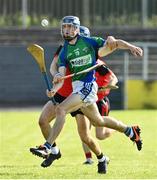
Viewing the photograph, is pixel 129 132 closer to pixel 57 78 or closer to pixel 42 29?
pixel 57 78

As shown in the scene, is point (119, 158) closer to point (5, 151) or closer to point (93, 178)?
point (5, 151)

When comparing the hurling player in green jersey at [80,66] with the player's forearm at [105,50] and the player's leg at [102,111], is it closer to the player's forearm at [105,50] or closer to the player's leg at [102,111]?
the player's forearm at [105,50]

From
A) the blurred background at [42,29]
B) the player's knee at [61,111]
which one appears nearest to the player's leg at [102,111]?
the player's knee at [61,111]

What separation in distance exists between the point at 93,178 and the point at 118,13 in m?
24.0

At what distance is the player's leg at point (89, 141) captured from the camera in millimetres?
10375

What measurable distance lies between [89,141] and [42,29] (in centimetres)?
2284

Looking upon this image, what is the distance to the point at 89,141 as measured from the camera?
34.7 ft

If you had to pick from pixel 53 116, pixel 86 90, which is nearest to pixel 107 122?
pixel 86 90

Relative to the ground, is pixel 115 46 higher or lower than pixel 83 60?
higher

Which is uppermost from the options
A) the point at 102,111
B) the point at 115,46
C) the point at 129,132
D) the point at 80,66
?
the point at 115,46

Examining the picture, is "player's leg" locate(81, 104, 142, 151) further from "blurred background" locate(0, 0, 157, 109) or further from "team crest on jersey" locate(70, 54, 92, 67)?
"blurred background" locate(0, 0, 157, 109)

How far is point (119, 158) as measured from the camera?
1315cm

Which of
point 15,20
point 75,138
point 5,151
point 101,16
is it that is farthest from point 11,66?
point 5,151

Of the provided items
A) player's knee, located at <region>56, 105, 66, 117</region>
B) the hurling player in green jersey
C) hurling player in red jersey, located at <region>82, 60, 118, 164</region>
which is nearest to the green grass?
hurling player in red jersey, located at <region>82, 60, 118, 164</region>
